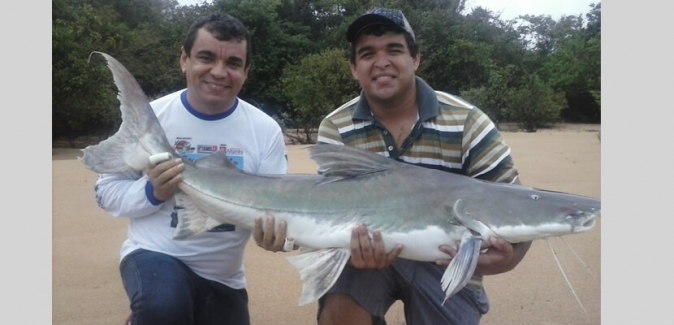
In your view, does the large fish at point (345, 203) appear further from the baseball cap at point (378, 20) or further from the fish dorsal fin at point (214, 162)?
the baseball cap at point (378, 20)

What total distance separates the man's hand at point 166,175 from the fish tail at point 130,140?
103 mm

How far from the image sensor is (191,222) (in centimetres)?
329

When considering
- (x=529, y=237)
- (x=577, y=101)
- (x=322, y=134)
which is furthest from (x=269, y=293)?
(x=577, y=101)

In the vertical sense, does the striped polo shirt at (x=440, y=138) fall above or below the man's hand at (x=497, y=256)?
above

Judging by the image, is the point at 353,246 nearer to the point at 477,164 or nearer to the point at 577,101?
the point at 477,164

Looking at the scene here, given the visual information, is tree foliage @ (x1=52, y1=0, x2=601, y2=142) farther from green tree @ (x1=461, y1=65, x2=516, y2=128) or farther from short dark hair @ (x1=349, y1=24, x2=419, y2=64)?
short dark hair @ (x1=349, y1=24, x2=419, y2=64)

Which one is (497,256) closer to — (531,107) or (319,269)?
(319,269)

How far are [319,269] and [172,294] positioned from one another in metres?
0.85

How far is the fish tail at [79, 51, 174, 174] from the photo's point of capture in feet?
10.9

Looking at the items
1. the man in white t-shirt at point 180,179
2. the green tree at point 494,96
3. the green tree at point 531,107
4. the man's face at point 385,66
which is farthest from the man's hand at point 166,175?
the green tree at point 494,96

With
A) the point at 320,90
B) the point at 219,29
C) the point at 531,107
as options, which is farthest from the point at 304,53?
the point at 219,29

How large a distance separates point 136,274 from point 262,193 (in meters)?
0.86

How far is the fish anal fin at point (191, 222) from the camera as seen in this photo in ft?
10.8

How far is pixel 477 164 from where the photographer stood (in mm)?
3521
